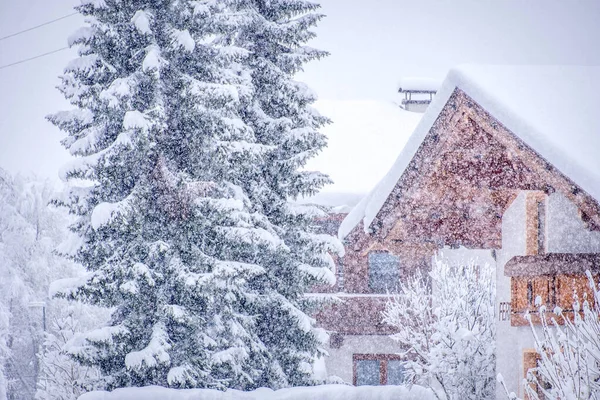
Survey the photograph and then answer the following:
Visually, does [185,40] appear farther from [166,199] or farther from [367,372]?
[367,372]

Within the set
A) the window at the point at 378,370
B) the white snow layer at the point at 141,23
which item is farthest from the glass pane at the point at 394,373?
the white snow layer at the point at 141,23

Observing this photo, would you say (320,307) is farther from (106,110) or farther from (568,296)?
(568,296)

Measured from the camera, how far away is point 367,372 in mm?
21656

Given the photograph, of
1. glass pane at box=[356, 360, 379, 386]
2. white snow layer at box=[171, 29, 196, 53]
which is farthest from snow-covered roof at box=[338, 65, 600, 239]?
glass pane at box=[356, 360, 379, 386]

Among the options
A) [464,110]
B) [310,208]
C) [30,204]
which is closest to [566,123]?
[464,110]

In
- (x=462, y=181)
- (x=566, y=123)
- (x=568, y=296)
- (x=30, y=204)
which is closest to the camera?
(x=566, y=123)

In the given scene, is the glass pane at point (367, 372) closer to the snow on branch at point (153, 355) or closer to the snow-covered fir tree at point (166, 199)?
the snow-covered fir tree at point (166, 199)

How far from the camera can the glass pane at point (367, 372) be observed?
2159cm

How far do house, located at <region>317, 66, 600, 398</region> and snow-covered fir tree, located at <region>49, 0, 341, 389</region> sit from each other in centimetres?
316

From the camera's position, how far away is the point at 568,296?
390 inches

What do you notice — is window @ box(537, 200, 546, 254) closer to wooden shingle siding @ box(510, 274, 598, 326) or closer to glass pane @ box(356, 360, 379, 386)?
wooden shingle siding @ box(510, 274, 598, 326)

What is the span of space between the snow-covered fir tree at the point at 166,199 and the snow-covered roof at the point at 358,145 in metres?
6.93

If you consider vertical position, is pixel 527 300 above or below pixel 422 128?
below

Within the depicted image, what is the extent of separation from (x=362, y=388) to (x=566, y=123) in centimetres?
506
